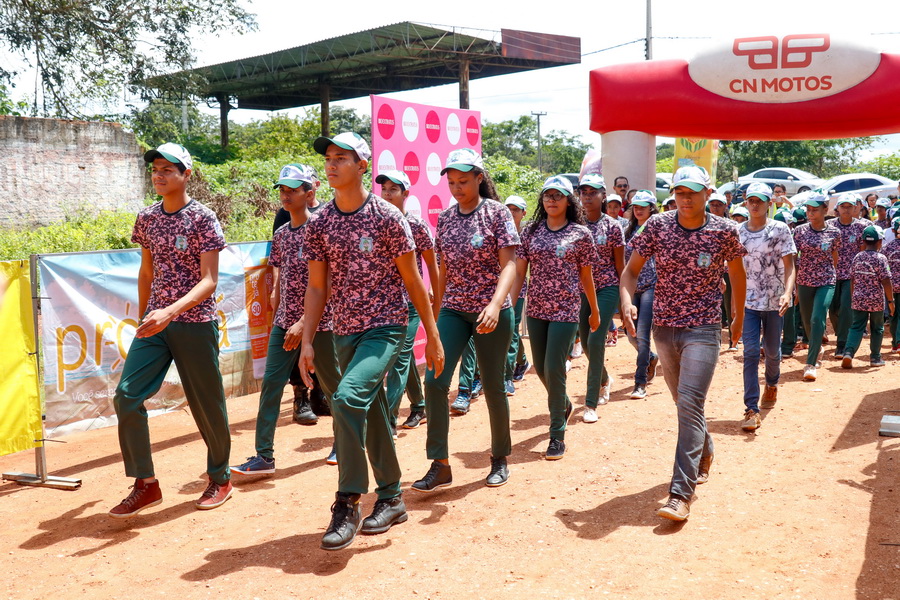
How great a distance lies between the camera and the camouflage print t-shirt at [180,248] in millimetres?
4992

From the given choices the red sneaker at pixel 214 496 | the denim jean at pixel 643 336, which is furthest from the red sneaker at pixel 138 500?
the denim jean at pixel 643 336

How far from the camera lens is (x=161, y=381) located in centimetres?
506

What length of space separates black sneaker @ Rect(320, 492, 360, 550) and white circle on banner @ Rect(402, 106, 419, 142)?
5.36m

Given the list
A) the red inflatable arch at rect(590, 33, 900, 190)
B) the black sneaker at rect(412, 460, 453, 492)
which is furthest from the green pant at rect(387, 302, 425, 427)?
the red inflatable arch at rect(590, 33, 900, 190)

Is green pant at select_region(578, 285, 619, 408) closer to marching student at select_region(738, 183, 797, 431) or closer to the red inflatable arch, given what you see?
marching student at select_region(738, 183, 797, 431)

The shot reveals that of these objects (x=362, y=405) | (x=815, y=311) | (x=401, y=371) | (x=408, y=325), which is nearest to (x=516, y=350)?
(x=408, y=325)

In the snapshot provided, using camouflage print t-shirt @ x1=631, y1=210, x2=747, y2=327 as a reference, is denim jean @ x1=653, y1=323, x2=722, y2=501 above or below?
below

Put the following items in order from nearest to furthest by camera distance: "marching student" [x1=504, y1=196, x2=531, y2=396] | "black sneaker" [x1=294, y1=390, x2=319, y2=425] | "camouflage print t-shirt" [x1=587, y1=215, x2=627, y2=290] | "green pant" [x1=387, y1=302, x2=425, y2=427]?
1. "green pant" [x1=387, y1=302, x2=425, y2=427]
2. "camouflage print t-shirt" [x1=587, y1=215, x2=627, y2=290]
3. "black sneaker" [x1=294, y1=390, x2=319, y2=425]
4. "marching student" [x1=504, y1=196, x2=531, y2=396]

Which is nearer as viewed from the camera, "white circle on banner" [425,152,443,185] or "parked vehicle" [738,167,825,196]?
"white circle on banner" [425,152,443,185]

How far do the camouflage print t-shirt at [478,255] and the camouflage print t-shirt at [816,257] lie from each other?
17.4 feet

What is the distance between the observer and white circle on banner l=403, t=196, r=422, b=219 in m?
9.24

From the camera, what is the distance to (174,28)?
2283cm

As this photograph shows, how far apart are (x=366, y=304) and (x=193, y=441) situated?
3.44 meters

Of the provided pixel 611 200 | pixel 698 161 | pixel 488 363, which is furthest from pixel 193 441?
pixel 698 161
